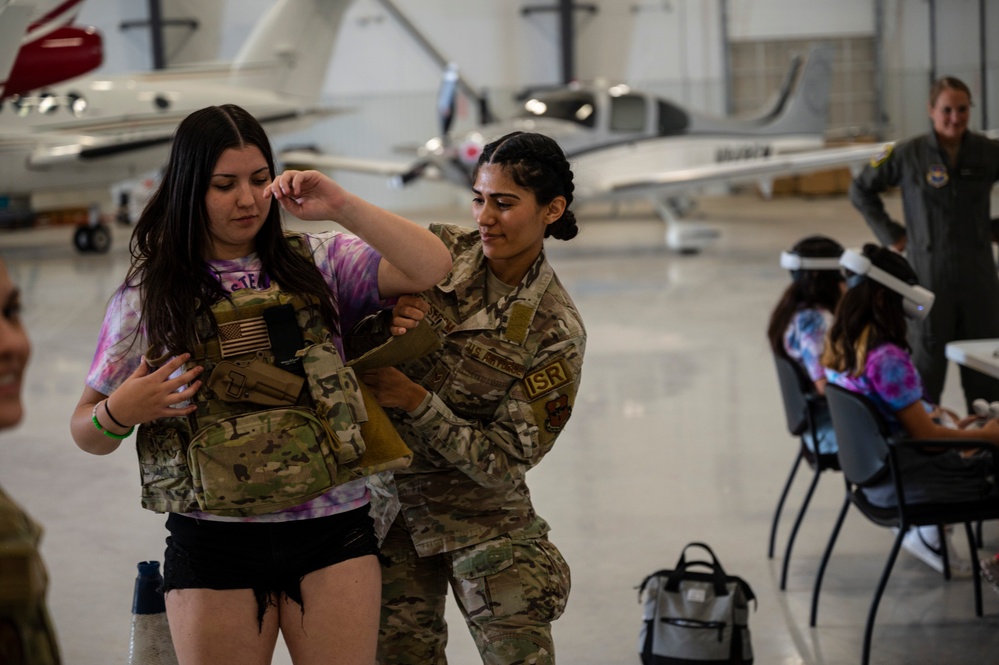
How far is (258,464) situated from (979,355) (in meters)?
2.38

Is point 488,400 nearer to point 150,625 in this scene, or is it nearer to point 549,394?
point 549,394

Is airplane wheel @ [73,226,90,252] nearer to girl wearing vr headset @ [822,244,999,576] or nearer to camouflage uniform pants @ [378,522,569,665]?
girl wearing vr headset @ [822,244,999,576]

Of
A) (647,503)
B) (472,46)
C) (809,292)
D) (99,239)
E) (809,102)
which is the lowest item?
(99,239)

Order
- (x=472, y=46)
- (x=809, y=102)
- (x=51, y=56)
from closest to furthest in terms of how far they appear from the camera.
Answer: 1. (x=51, y=56)
2. (x=809, y=102)
3. (x=472, y=46)

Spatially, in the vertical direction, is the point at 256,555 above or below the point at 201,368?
below

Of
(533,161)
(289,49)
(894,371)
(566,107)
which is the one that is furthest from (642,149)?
(533,161)

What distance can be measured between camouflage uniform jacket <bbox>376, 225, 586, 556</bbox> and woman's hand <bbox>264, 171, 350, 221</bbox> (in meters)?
0.40

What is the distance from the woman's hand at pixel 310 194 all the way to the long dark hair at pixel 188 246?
0.13 metres

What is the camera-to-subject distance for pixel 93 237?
557 inches

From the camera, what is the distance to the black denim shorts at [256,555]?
5.51 ft

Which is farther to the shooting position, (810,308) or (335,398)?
(810,308)

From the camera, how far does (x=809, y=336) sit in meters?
3.66

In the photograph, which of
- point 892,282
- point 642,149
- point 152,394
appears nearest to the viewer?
point 152,394

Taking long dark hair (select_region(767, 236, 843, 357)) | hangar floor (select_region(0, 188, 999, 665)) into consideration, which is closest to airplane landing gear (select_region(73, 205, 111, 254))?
hangar floor (select_region(0, 188, 999, 665))
